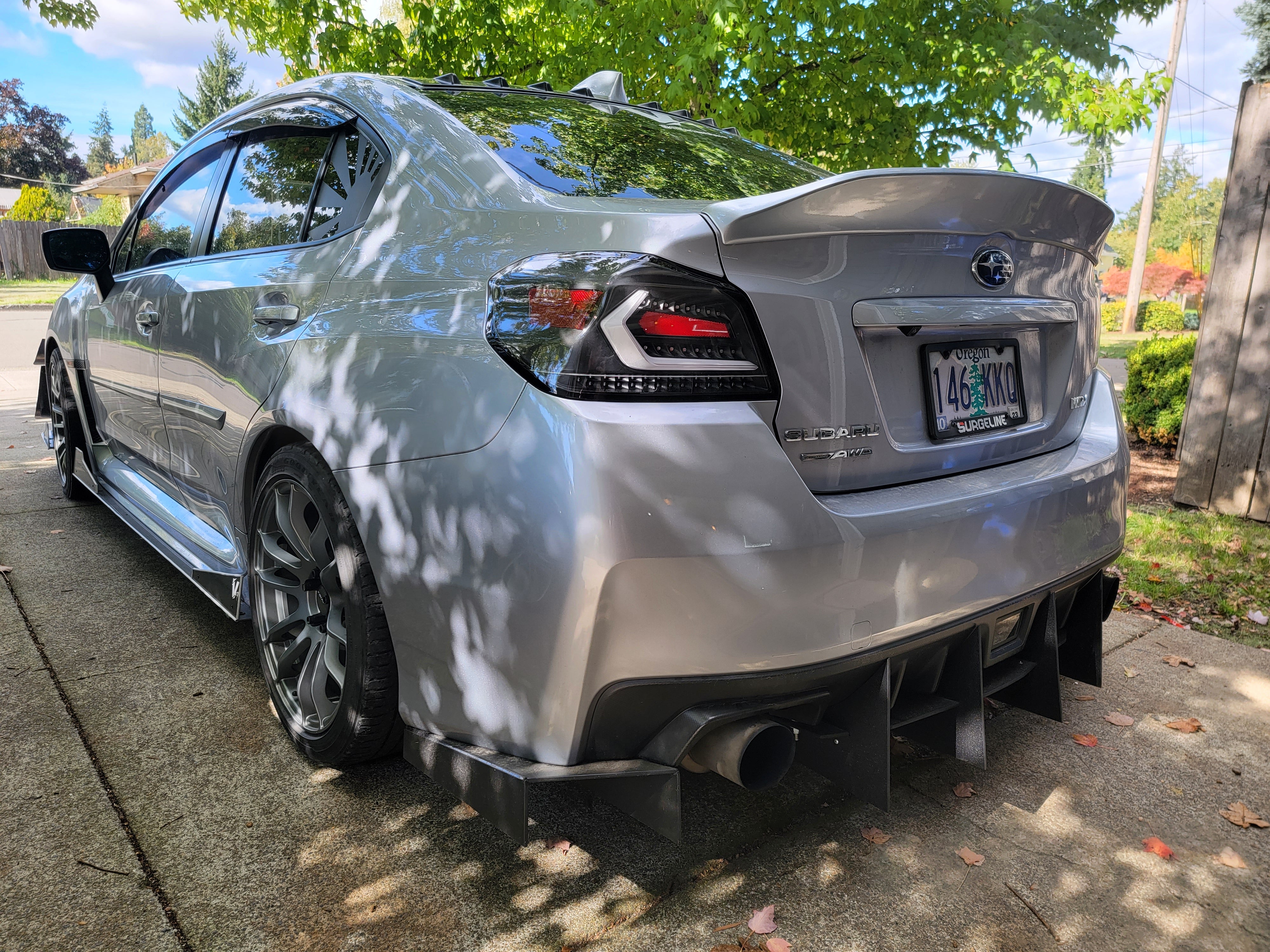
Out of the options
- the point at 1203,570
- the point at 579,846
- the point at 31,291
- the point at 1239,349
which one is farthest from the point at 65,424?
the point at 31,291

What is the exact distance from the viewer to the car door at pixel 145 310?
10.6 feet

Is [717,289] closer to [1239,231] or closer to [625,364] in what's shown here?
[625,364]

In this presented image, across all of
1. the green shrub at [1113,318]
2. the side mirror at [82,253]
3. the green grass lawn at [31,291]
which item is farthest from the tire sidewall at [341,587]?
the green shrub at [1113,318]

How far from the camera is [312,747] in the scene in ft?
7.66

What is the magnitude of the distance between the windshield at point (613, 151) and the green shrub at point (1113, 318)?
4147cm

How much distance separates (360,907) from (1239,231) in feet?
18.4

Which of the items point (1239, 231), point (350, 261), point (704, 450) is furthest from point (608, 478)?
point (1239, 231)

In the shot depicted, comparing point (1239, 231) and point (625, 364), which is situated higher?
point (1239, 231)

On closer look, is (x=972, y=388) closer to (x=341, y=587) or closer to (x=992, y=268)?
(x=992, y=268)

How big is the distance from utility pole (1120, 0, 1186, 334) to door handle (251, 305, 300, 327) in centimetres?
3466

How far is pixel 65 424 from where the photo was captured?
479cm

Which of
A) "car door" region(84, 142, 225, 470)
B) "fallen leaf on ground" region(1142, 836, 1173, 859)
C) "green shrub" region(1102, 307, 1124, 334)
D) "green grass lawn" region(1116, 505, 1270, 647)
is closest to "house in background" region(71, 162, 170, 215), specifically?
"green shrub" region(1102, 307, 1124, 334)

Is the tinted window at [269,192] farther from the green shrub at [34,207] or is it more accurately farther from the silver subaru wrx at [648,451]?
the green shrub at [34,207]

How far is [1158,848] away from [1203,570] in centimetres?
268
